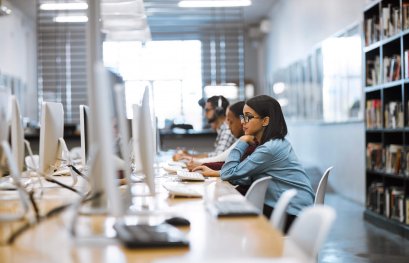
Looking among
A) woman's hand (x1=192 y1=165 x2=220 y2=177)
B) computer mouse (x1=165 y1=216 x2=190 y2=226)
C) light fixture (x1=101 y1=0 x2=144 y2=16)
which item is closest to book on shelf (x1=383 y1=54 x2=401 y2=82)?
light fixture (x1=101 y1=0 x2=144 y2=16)

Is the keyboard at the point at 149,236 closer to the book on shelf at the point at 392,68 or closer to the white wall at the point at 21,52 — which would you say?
the book on shelf at the point at 392,68

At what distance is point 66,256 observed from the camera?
5.63 ft

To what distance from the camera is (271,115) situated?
382 centimetres

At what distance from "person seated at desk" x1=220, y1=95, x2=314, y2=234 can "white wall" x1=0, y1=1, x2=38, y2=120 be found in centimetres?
891

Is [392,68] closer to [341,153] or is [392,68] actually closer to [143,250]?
[341,153]

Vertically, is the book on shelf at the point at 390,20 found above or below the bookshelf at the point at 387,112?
above

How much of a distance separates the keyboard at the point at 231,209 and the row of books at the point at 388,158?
3.73 metres

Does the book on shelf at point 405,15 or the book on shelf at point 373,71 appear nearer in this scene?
the book on shelf at point 405,15

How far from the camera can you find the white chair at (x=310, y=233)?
166cm

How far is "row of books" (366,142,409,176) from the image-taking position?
5941mm

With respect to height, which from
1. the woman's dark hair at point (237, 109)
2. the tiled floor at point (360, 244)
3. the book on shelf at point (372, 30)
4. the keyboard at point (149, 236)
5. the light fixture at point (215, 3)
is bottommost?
the tiled floor at point (360, 244)

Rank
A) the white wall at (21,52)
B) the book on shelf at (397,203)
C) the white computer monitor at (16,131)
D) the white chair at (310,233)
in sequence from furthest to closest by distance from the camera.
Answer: the white wall at (21,52), the book on shelf at (397,203), the white computer monitor at (16,131), the white chair at (310,233)

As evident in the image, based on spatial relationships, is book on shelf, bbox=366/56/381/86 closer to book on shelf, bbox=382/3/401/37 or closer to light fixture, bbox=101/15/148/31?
book on shelf, bbox=382/3/401/37

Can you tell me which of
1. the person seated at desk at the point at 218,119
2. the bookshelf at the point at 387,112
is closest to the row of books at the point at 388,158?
the bookshelf at the point at 387,112
